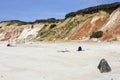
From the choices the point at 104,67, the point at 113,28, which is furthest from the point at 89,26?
the point at 104,67

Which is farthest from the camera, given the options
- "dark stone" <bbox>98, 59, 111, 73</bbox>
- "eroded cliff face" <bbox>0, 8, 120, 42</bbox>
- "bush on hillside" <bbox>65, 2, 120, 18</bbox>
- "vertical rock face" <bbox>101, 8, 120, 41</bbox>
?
"bush on hillside" <bbox>65, 2, 120, 18</bbox>

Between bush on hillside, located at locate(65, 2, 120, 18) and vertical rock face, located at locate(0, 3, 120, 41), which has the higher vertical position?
bush on hillside, located at locate(65, 2, 120, 18)

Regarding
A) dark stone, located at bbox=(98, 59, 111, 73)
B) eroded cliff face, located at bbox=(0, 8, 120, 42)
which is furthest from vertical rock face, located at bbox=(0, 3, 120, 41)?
dark stone, located at bbox=(98, 59, 111, 73)

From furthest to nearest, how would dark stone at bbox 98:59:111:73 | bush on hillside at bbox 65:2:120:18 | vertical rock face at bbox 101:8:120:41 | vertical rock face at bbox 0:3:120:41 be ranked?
bush on hillside at bbox 65:2:120:18 → vertical rock face at bbox 0:3:120:41 → vertical rock face at bbox 101:8:120:41 → dark stone at bbox 98:59:111:73

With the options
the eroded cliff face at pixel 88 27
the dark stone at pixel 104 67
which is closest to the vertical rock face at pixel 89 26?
the eroded cliff face at pixel 88 27

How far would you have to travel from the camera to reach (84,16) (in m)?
97.1

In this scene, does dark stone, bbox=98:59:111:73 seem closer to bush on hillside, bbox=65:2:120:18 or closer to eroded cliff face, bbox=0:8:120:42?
eroded cliff face, bbox=0:8:120:42

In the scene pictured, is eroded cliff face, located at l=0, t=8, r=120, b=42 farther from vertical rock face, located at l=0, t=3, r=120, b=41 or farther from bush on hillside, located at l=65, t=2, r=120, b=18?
bush on hillside, located at l=65, t=2, r=120, b=18

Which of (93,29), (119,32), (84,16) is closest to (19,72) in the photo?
(119,32)

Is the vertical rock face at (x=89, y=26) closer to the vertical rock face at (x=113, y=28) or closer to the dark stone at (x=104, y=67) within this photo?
the vertical rock face at (x=113, y=28)

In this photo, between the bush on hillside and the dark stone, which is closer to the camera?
the dark stone

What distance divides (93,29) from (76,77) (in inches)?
2384

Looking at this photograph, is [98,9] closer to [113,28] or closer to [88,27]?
[88,27]

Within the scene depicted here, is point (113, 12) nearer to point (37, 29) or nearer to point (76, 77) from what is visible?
point (37, 29)
